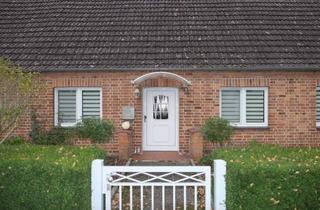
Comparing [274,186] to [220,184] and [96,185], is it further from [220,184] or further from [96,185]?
[96,185]

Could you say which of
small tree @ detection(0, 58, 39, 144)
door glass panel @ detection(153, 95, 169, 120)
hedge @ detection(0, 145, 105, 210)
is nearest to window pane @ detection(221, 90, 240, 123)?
door glass panel @ detection(153, 95, 169, 120)

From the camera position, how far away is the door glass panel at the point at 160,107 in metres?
15.5

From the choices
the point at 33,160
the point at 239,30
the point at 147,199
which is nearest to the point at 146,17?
the point at 239,30

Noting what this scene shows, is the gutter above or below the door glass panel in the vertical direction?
above

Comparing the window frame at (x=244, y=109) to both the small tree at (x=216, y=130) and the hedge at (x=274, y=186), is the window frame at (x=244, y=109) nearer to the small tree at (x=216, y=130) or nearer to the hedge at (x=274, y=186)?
the small tree at (x=216, y=130)

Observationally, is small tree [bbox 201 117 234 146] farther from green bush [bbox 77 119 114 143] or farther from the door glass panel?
green bush [bbox 77 119 114 143]

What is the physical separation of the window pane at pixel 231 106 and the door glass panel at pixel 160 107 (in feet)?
6.50

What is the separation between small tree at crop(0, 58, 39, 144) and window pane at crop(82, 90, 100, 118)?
4.92 m

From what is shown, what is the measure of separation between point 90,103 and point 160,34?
137 inches

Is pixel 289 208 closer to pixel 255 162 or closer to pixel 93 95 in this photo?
pixel 255 162

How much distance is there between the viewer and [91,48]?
15.2 metres

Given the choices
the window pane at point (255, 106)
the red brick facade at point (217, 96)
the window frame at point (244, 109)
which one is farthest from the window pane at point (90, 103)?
the window pane at point (255, 106)

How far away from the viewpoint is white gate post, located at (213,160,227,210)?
718 centimetres

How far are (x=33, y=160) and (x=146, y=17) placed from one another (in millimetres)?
10667
